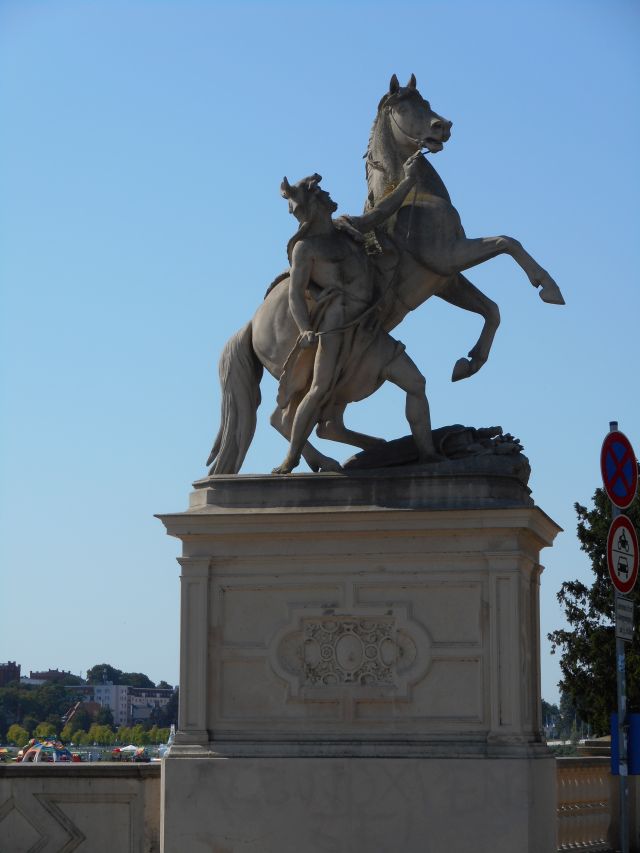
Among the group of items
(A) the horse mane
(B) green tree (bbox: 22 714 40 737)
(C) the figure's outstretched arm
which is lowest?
(B) green tree (bbox: 22 714 40 737)

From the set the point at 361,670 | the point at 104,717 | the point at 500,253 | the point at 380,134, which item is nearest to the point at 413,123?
the point at 380,134

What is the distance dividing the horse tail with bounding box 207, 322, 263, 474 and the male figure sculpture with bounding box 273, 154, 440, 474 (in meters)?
0.62

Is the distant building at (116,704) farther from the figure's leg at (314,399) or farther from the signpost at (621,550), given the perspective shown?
the signpost at (621,550)

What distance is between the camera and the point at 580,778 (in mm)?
18109

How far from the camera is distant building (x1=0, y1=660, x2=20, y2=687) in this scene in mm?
174550

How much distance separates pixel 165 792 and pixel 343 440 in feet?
12.3

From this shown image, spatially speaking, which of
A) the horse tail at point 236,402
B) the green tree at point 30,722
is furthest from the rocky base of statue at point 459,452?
the green tree at point 30,722

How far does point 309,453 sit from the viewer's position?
17.4 m

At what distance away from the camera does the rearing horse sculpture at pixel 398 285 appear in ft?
56.7

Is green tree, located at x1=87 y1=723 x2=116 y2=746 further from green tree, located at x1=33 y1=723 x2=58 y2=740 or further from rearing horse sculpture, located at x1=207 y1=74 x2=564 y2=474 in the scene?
rearing horse sculpture, located at x1=207 y1=74 x2=564 y2=474

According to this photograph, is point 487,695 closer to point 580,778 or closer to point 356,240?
point 580,778

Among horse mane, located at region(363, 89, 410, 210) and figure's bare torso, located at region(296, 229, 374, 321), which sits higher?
horse mane, located at region(363, 89, 410, 210)

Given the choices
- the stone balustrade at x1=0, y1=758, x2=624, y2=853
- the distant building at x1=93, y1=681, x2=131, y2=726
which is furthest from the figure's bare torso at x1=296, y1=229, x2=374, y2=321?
the distant building at x1=93, y1=681, x2=131, y2=726

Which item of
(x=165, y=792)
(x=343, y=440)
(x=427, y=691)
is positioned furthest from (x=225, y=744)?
(x=343, y=440)
